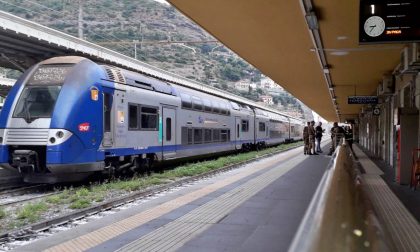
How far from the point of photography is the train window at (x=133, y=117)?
13070mm

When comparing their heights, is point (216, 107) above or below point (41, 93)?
above

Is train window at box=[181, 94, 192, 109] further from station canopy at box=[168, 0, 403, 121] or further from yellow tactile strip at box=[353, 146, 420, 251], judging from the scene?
yellow tactile strip at box=[353, 146, 420, 251]

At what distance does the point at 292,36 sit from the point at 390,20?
3.69 m

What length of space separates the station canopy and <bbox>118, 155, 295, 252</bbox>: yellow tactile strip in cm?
355

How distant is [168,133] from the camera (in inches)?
631

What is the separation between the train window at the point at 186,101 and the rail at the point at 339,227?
52.0 ft

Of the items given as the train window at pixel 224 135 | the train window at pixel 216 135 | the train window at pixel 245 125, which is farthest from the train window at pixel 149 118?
the train window at pixel 245 125

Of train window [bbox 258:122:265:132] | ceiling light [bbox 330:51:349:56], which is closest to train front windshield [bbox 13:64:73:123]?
ceiling light [bbox 330:51:349:56]

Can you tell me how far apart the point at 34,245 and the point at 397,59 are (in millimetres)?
11164

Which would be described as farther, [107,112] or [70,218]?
[107,112]

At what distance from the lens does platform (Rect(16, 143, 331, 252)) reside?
568 cm

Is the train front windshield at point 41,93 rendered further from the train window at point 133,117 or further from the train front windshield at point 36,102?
the train window at point 133,117

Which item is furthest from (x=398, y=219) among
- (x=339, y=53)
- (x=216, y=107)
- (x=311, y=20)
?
(x=216, y=107)

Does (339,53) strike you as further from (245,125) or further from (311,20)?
(245,125)
